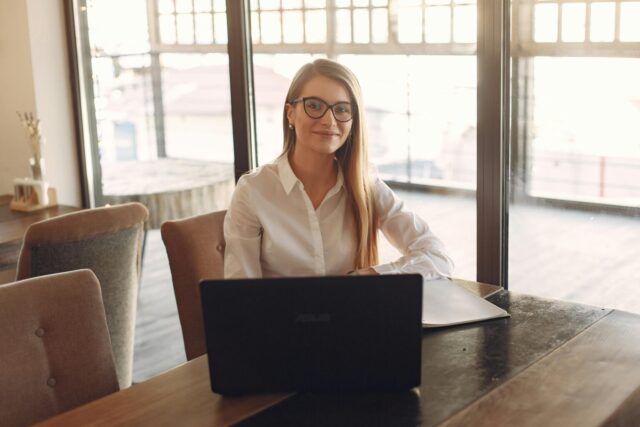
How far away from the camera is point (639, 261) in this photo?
7.66 ft

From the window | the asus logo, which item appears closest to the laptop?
the asus logo

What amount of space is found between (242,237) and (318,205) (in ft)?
0.75

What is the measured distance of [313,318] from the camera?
1.54m

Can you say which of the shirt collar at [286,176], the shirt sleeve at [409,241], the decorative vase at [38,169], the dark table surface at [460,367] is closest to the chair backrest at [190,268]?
the shirt collar at [286,176]

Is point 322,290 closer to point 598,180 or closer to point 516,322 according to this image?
point 516,322

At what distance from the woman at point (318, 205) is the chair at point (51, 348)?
1.44 feet

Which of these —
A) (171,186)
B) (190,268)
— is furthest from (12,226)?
(190,268)

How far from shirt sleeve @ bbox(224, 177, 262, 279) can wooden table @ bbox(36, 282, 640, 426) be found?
18.3 inches

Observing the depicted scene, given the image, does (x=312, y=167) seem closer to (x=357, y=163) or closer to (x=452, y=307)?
(x=357, y=163)

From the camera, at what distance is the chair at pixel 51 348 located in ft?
5.75

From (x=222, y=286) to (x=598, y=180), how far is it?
4.17 ft

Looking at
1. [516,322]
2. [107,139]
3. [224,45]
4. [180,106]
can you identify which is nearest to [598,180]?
[516,322]

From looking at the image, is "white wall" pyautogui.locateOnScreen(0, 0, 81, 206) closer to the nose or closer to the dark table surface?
the nose

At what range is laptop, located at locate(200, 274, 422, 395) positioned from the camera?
153cm
